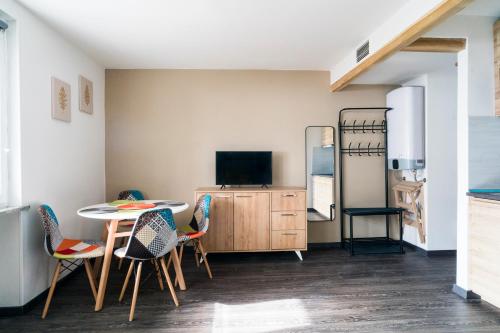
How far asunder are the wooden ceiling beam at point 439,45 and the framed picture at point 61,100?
3.52 m

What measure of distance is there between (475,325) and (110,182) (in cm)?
423

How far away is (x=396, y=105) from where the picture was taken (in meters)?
4.17

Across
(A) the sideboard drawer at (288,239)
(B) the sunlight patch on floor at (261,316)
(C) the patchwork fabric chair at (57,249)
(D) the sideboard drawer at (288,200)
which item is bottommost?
(B) the sunlight patch on floor at (261,316)

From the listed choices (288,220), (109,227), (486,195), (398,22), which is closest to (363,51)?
(398,22)

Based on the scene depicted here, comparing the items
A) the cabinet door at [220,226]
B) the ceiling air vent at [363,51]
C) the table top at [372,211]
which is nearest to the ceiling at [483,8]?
the ceiling air vent at [363,51]

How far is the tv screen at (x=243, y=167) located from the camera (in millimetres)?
4039

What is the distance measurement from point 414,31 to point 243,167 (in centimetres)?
246

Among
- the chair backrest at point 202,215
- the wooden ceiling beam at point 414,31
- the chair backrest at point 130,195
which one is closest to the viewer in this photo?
the wooden ceiling beam at point 414,31

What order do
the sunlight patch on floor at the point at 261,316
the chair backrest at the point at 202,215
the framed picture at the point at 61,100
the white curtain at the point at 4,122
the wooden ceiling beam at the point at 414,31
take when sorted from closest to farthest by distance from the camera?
1. the wooden ceiling beam at the point at 414,31
2. the sunlight patch on floor at the point at 261,316
3. the white curtain at the point at 4,122
4. the framed picture at the point at 61,100
5. the chair backrest at the point at 202,215

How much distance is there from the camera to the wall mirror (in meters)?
4.27

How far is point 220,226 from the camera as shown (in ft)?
12.2

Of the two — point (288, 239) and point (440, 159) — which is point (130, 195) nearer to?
point (288, 239)

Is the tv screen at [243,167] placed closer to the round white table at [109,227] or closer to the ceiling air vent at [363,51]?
the round white table at [109,227]

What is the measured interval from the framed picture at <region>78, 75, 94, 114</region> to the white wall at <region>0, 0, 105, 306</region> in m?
0.07
